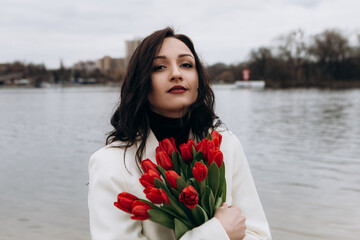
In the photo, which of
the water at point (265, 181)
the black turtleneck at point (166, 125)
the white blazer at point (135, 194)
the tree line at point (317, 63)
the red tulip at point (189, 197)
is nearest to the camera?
the red tulip at point (189, 197)

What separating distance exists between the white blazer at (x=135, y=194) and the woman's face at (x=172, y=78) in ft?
0.54

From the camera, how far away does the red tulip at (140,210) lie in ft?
4.99

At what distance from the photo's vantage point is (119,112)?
199 centimetres

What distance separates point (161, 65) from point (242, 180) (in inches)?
24.3

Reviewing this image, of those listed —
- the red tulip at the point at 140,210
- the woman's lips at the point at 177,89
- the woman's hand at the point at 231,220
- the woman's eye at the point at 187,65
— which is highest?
the woman's eye at the point at 187,65

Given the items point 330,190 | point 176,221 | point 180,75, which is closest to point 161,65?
point 180,75

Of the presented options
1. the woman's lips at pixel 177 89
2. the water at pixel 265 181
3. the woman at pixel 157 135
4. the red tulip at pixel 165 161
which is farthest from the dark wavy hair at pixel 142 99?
the water at pixel 265 181

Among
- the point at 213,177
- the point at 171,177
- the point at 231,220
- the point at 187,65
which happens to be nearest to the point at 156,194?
the point at 171,177

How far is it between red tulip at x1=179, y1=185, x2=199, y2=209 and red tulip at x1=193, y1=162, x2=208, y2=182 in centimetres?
5

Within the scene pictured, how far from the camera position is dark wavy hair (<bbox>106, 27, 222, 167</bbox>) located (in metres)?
1.88

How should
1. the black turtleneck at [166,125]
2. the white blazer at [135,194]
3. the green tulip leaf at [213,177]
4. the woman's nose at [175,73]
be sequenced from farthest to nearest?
the black turtleneck at [166,125] → the woman's nose at [175,73] → the white blazer at [135,194] → the green tulip leaf at [213,177]

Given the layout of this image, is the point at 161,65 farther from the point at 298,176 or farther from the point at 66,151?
the point at 66,151

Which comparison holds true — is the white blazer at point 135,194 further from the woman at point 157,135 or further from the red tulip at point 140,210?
the red tulip at point 140,210

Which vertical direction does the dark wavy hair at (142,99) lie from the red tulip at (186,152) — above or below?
above
